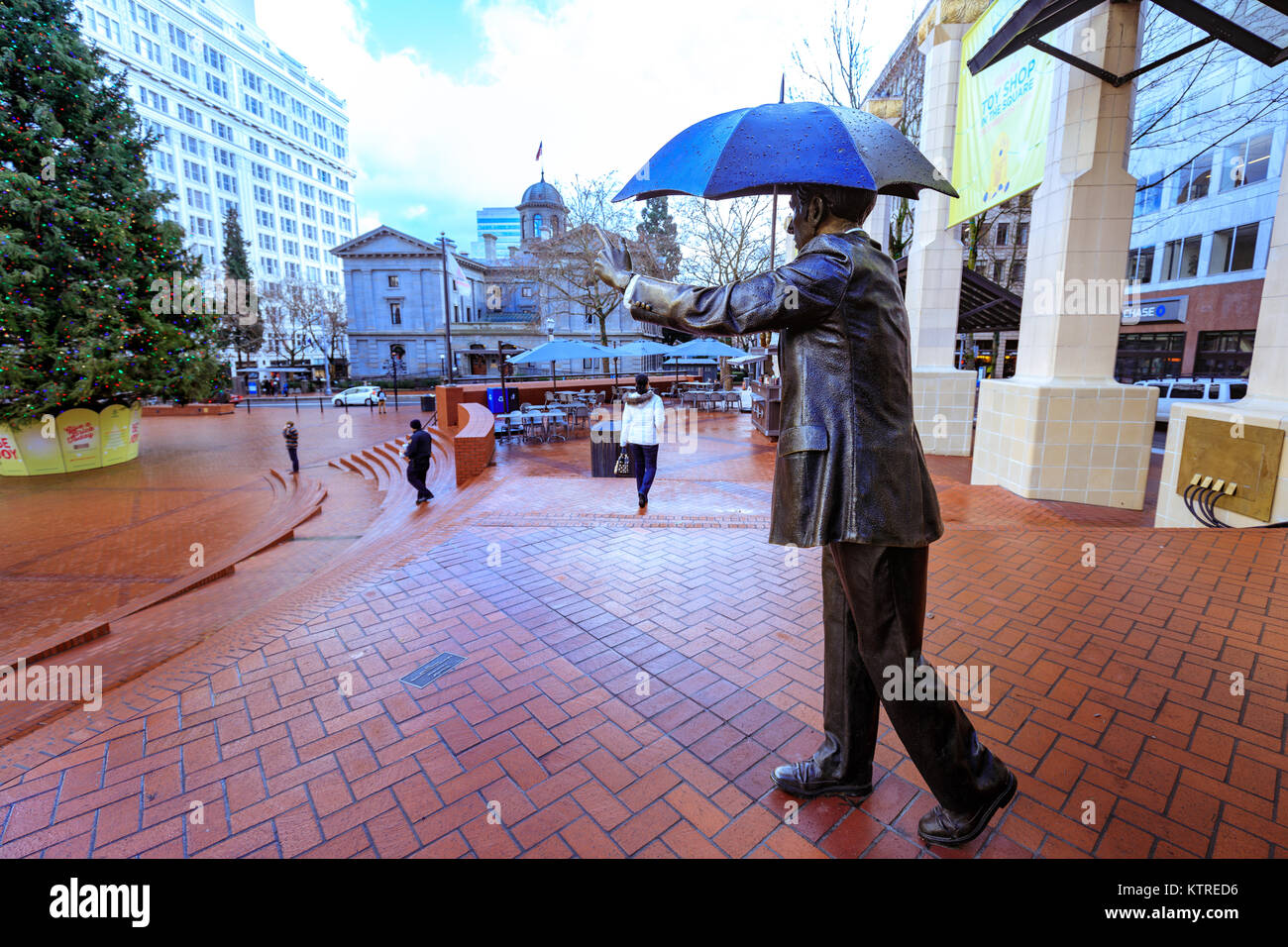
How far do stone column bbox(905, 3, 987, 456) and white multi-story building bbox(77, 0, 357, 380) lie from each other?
182 feet

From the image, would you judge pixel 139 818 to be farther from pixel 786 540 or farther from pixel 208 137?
pixel 208 137

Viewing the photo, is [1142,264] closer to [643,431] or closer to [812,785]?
[643,431]

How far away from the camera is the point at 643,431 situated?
781 cm

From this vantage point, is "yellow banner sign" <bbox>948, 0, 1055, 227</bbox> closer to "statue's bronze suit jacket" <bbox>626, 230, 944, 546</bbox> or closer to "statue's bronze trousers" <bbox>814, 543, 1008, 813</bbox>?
"statue's bronze suit jacket" <bbox>626, 230, 944, 546</bbox>

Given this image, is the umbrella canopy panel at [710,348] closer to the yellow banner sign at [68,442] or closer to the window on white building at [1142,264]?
the yellow banner sign at [68,442]

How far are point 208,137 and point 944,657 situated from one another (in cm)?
8972

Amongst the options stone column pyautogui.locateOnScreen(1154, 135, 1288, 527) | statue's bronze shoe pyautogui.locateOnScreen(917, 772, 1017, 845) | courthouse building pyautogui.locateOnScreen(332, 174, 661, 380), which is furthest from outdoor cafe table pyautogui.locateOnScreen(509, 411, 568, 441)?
courthouse building pyautogui.locateOnScreen(332, 174, 661, 380)

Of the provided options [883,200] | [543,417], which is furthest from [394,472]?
[883,200]

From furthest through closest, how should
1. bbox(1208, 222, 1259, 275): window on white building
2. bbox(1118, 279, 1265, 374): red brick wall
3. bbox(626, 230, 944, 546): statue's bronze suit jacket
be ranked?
bbox(1118, 279, 1265, 374): red brick wall, bbox(1208, 222, 1259, 275): window on white building, bbox(626, 230, 944, 546): statue's bronze suit jacket

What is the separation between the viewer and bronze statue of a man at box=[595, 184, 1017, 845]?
1894 mm

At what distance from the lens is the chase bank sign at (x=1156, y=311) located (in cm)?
2831

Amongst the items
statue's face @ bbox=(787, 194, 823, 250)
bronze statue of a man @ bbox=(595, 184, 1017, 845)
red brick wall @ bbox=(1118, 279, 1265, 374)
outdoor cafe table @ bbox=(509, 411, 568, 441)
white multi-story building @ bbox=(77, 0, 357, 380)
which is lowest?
outdoor cafe table @ bbox=(509, 411, 568, 441)

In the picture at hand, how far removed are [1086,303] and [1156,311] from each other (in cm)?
3088

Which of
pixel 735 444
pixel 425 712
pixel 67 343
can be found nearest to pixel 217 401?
pixel 67 343
